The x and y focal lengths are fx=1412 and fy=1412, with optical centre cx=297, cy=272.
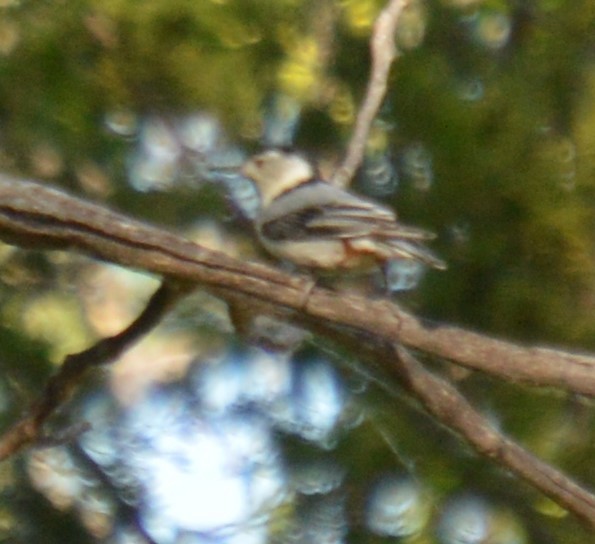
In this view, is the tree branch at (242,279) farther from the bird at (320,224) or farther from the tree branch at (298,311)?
the bird at (320,224)

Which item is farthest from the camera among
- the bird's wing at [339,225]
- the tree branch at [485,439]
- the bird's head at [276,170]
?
the bird's head at [276,170]

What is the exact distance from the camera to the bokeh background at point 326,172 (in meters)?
2.35

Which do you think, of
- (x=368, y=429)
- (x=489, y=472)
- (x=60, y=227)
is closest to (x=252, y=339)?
(x=368, y=429)

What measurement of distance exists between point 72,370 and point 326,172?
0.90m

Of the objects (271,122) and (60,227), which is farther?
(271,122)

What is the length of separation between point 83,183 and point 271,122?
0.37 metres

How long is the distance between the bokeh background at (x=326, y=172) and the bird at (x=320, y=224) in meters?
0.09

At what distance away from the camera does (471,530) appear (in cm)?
233

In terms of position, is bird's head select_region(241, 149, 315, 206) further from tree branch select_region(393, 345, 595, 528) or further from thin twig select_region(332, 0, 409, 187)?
tree branch select_region(393, 345, 595, 528)

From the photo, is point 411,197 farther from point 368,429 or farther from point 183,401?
point 183,401

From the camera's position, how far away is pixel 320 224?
7.70 ft

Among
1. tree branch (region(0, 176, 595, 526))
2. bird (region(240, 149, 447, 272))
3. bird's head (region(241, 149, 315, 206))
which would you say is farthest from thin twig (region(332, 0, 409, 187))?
tree branch (region(0, 176, 595, 526))

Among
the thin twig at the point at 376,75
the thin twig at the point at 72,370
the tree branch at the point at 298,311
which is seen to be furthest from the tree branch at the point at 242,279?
the thin twig at the point at 376,75

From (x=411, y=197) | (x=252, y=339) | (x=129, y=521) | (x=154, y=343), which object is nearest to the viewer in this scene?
(x=252, y=339)
